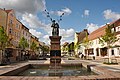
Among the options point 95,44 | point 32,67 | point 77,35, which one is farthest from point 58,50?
point 77,35

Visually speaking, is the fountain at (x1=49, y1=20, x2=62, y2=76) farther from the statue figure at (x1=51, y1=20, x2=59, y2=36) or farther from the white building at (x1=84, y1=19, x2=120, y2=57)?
the white building at (x1=84, y1=19, x2=120, y2=57)

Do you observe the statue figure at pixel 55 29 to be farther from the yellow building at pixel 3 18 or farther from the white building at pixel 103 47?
the yellow building at pixel 3 18

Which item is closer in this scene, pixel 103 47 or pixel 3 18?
pixel 3 18

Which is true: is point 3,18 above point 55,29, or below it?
above

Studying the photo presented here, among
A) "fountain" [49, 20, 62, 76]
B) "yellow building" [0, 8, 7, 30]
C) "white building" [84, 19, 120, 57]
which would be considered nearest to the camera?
"fountain" [49, 20, 62, 76]

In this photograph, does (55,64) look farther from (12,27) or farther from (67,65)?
(12,27)

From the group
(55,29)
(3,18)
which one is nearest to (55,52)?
(55,29)

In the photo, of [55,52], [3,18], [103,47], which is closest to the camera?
[55,52]

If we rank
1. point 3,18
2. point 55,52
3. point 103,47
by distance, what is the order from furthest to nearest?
point 103,47
point 3,18
point 55,52

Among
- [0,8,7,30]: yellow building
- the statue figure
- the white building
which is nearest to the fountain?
the statue figure

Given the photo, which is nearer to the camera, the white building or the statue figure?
the statue figure

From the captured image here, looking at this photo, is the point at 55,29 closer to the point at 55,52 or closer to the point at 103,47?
the point at 55,52

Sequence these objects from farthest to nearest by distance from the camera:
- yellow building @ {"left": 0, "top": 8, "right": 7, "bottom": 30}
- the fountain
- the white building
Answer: the white building → yellow building @ {"left": 0, "top": 8, "right": 7, "bottom": 30} → the fountain

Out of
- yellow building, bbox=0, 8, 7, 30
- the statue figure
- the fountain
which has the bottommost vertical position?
the fountain
